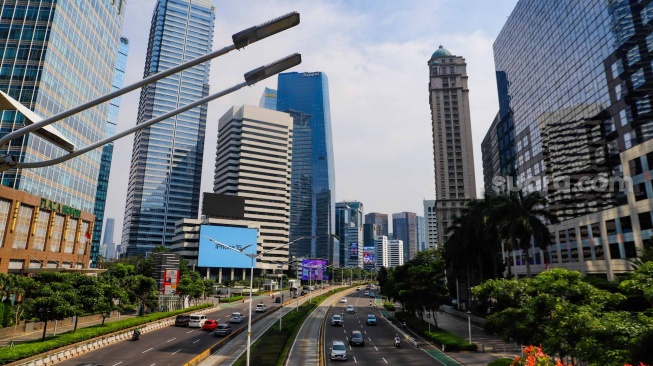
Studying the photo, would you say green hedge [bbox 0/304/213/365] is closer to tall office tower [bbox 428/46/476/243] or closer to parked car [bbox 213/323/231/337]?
parked car [bbox 213/323/231/337]

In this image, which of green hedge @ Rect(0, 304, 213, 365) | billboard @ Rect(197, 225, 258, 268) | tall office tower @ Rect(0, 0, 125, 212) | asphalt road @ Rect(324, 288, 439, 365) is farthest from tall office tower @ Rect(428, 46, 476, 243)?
green hedge @ Rect(0, 304, 213, 365)

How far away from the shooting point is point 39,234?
70750mm

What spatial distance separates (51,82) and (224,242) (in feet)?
264

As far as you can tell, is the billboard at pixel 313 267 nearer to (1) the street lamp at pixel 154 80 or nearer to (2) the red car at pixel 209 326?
(2) the red car at pixel 209 326

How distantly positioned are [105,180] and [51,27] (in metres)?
137

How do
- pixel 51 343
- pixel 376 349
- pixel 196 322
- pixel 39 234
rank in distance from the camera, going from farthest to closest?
pixel 39 234 → pixel 196 322 → pixel 376 349 → pixel 51 343

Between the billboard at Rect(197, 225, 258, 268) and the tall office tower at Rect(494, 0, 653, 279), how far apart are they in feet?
298

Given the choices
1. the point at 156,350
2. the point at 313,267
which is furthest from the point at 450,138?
the point at 156,350

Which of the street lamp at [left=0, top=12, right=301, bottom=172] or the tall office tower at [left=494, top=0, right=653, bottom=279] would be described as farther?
the tall office tower at [left=494, top=0, right=653, bottom=279]

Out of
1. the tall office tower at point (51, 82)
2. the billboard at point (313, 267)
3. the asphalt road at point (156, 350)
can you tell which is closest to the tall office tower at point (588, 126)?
the asphalt road at point (156, 350)

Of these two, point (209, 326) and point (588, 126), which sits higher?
point (588, 126)

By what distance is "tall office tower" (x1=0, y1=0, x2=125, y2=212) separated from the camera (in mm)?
72938

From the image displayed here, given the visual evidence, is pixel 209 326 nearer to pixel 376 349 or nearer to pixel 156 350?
pixel 156 350

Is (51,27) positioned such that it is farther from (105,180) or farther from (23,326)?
(105,180)
